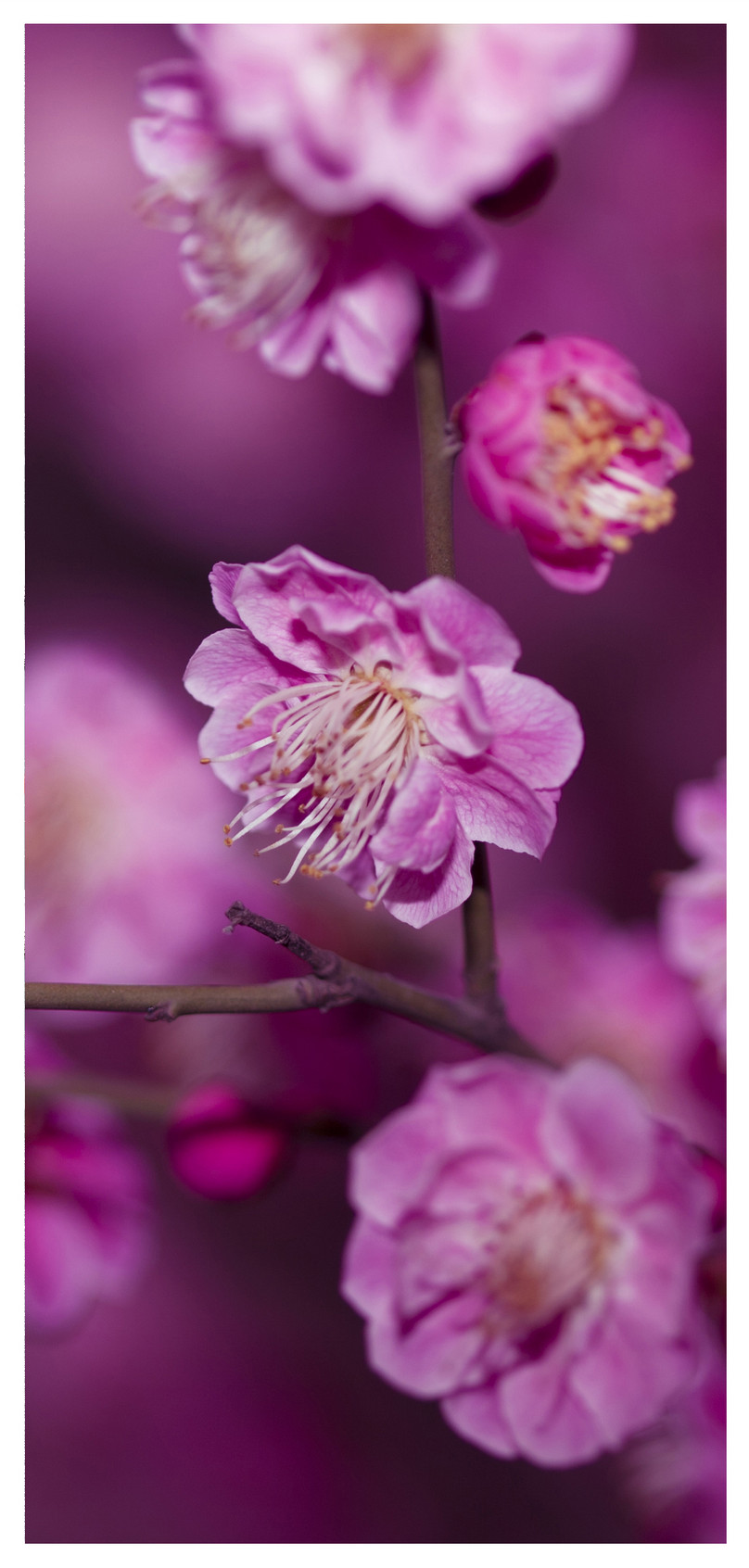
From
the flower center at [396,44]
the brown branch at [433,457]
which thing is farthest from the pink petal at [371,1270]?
the flower center at [396,44]

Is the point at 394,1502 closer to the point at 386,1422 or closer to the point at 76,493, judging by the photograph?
the point at 386,1422

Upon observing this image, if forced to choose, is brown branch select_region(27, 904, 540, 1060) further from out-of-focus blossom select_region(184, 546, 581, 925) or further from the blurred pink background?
the blurred pink background

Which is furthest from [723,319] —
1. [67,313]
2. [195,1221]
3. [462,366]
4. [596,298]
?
[195,1221]

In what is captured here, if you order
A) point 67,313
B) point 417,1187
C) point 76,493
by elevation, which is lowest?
point 417,1187

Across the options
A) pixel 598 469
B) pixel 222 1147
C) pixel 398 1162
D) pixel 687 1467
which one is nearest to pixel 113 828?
pixel 222 1147

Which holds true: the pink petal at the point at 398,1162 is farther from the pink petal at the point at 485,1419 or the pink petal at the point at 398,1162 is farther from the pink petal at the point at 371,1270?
the pink petal at the point at 485,1419

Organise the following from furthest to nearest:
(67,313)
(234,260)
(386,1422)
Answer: (386,1422), (67,313), (234,260)
